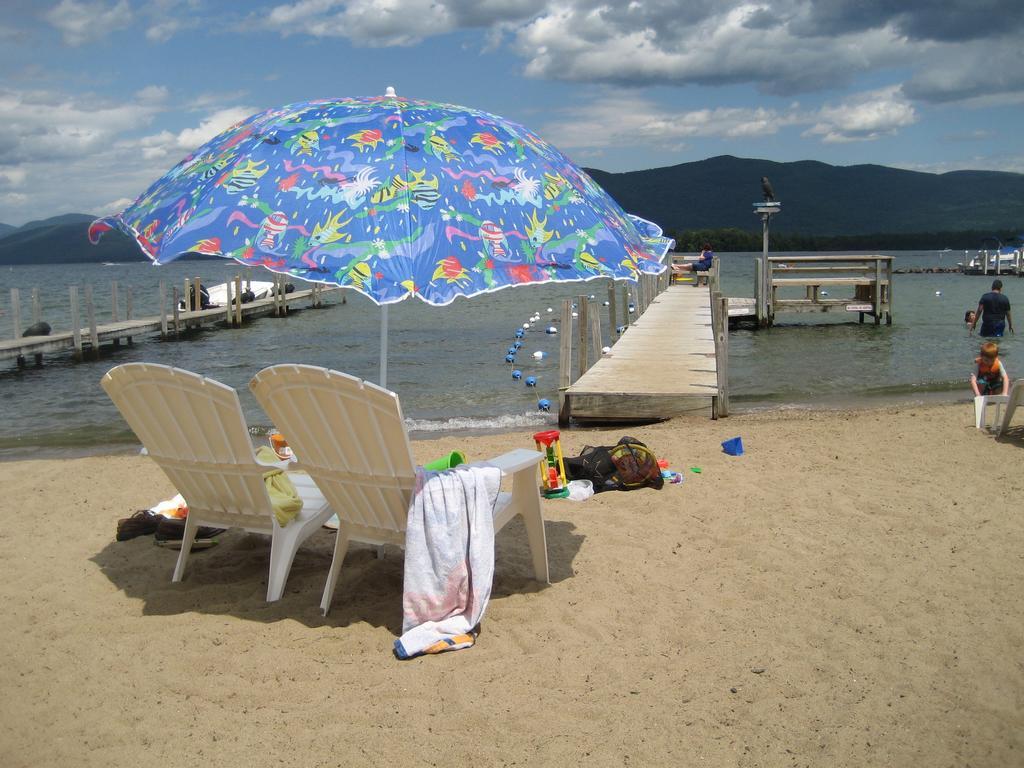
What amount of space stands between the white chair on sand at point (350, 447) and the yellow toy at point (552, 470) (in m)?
1.89

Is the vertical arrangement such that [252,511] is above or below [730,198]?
below

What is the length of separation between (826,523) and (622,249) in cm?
226

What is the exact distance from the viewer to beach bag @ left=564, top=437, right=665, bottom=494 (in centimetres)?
608

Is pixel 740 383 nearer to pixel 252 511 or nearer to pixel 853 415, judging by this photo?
pixel 853 415

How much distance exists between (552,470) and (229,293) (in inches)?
876

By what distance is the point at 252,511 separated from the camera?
416cm

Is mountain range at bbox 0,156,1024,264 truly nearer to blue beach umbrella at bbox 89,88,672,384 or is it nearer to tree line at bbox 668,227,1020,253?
tree line at bbox 668,227,1020,253

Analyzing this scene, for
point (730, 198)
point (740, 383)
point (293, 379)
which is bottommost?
point (740, 383)

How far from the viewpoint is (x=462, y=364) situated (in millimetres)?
17219

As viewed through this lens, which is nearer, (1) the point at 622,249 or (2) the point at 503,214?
(2) the point at 503,214

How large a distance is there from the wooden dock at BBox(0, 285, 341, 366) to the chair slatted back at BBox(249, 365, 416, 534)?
15.5 metres

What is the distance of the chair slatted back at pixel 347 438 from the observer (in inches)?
139

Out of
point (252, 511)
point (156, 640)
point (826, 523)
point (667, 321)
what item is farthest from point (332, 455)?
point (667, 321)

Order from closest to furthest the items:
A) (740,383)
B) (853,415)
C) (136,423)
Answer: (136,423), (853,415), (740,383)
